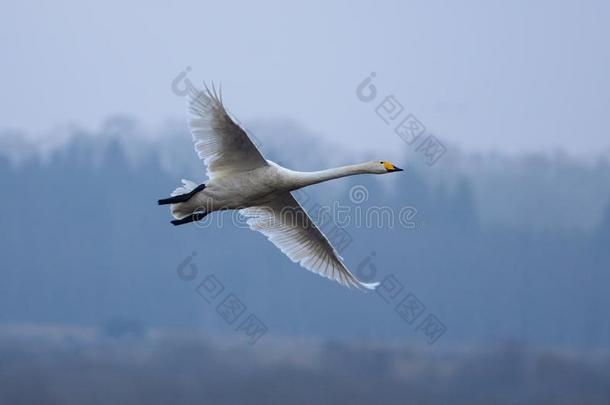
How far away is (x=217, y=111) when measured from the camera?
43.0 ft

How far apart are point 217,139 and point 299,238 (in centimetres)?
252

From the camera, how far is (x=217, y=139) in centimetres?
1354

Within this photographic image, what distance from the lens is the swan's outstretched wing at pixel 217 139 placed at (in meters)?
13.1

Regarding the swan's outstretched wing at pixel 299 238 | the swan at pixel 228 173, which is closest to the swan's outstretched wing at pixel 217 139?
the swan at pixel 228 173

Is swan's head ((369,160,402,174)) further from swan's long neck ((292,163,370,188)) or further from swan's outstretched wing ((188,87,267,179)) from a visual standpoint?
swan's outstretched wing ((188,87,267,179))

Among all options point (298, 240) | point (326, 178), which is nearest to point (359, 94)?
point (298, 240)

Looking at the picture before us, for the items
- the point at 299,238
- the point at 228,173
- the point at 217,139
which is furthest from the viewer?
the point at 299,238

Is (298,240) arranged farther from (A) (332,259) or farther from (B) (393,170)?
(B) (393,170)

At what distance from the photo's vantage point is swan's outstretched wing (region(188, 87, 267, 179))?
1310 centimetres

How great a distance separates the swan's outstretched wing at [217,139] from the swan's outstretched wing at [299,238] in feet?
4.64

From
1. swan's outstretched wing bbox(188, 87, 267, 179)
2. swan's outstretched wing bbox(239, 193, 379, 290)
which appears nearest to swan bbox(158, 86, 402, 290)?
swan's outstretched wing bbox(188, 87, 267, 179)

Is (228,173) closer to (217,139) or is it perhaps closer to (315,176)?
(217,139)

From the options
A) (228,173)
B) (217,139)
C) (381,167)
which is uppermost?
(217,139)

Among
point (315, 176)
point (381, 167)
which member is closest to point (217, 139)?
point (315, 176)
